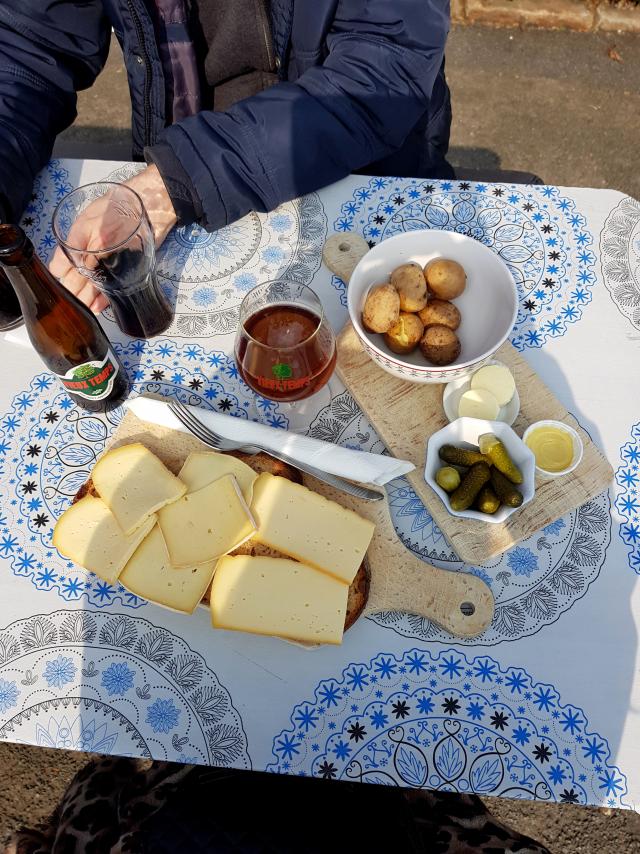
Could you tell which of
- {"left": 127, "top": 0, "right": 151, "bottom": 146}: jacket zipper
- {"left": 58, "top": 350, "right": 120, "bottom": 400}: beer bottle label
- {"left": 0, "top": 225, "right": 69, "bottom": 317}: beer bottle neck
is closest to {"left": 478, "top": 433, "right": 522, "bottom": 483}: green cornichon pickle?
{"left": 58, "top": 350, "right": 120, "bottom": 400}: beer bottle label

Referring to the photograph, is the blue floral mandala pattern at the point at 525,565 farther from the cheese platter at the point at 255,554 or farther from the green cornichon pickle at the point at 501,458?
the green cornichon pickle at the point at 501,458

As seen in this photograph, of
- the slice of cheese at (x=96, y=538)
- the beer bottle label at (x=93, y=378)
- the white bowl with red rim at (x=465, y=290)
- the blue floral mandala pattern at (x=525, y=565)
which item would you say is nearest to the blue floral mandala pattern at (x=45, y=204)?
the beer bottle label at (x=93, y=378)

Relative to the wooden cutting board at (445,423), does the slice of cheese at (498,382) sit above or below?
above

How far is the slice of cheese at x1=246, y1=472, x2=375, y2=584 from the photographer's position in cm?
115

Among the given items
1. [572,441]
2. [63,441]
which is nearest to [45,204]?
[63,441]

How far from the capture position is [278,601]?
112 centimetres

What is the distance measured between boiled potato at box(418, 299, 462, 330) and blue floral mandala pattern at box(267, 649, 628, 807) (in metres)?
0.62

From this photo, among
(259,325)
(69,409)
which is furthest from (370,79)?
(69,409)

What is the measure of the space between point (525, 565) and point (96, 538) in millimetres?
805

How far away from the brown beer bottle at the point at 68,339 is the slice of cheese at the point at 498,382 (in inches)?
28.7

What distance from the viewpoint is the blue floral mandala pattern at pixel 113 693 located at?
1.09 m

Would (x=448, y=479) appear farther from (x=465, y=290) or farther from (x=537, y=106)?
(x=537, y=106)

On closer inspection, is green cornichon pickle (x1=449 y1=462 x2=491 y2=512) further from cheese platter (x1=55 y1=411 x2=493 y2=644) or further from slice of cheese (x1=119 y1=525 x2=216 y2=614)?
slice of cheese (x1=119 y1=525 x2=216 y2=614)

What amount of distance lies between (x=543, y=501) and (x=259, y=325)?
65 cm
